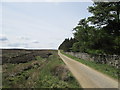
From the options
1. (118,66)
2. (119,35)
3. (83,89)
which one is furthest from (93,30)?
(83,89)

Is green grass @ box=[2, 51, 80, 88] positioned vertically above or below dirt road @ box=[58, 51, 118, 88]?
below

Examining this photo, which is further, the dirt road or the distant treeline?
the distant treeline

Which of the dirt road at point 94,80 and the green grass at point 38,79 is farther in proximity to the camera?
the green grass at point 38,79

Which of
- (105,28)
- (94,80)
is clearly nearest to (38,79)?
(94,80)

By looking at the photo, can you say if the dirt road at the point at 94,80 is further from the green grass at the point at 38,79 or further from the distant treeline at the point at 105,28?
the distant treeline at the point at 105,28

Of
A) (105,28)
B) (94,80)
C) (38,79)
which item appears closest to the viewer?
(94,80)

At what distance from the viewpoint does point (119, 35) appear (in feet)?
73.2

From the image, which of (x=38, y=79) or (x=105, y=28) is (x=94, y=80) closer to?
(x=38, y=79)

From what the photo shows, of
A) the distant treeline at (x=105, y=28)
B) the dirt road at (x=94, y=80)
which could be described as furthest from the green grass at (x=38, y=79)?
the distant treeline at (x=105, y=28)

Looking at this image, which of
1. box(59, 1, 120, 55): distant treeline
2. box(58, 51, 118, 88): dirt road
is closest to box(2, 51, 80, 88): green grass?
box(58, 51, 118, 88): dirt road

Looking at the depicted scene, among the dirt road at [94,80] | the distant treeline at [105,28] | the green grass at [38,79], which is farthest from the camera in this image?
the distant treeline at [105,28]

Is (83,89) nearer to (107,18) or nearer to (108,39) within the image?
(108,39)

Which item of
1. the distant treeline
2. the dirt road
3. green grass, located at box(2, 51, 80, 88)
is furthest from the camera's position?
the distant treeline

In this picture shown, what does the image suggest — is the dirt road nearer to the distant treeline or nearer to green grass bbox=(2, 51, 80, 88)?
green grass bbox=(2, 51, 80, 88)
